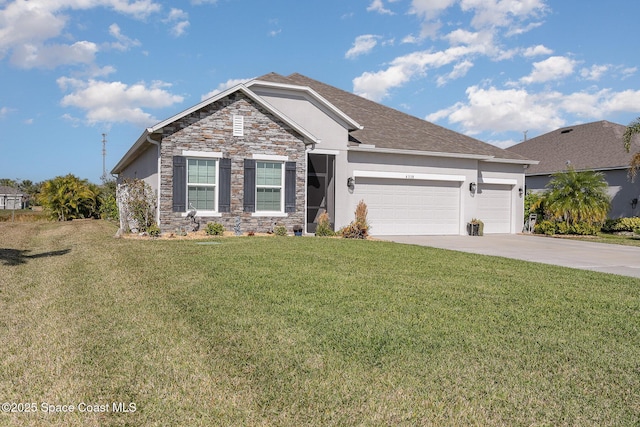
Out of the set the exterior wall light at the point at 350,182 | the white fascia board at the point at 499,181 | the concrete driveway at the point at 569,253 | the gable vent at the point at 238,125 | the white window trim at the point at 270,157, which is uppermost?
the gable vent at the point at 238,125

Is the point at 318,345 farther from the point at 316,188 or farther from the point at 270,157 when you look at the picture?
the point at 316,188

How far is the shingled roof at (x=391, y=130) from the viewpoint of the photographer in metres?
18.6

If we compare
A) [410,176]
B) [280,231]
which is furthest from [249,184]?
[410,176]

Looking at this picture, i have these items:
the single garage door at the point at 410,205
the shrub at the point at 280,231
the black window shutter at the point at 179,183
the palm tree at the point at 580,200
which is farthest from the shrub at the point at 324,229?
the palm tree at the point at 580,200

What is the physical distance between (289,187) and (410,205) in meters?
5.68

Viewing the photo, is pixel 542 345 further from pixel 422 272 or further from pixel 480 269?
pixel 480 269

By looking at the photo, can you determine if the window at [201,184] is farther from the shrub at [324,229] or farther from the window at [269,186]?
the shrub at [324,229]

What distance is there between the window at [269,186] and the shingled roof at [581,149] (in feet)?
59.4

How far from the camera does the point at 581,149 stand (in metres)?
27.5

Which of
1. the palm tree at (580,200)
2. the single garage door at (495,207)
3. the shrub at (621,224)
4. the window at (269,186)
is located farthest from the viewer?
the shrub at (621,224)

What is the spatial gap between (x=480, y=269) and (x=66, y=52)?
16890 mm

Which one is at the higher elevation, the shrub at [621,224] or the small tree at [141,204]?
the small tree at [141,204]

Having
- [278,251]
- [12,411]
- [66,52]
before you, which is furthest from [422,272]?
[66,52]

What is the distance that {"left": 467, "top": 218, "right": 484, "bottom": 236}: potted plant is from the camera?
19750mm
